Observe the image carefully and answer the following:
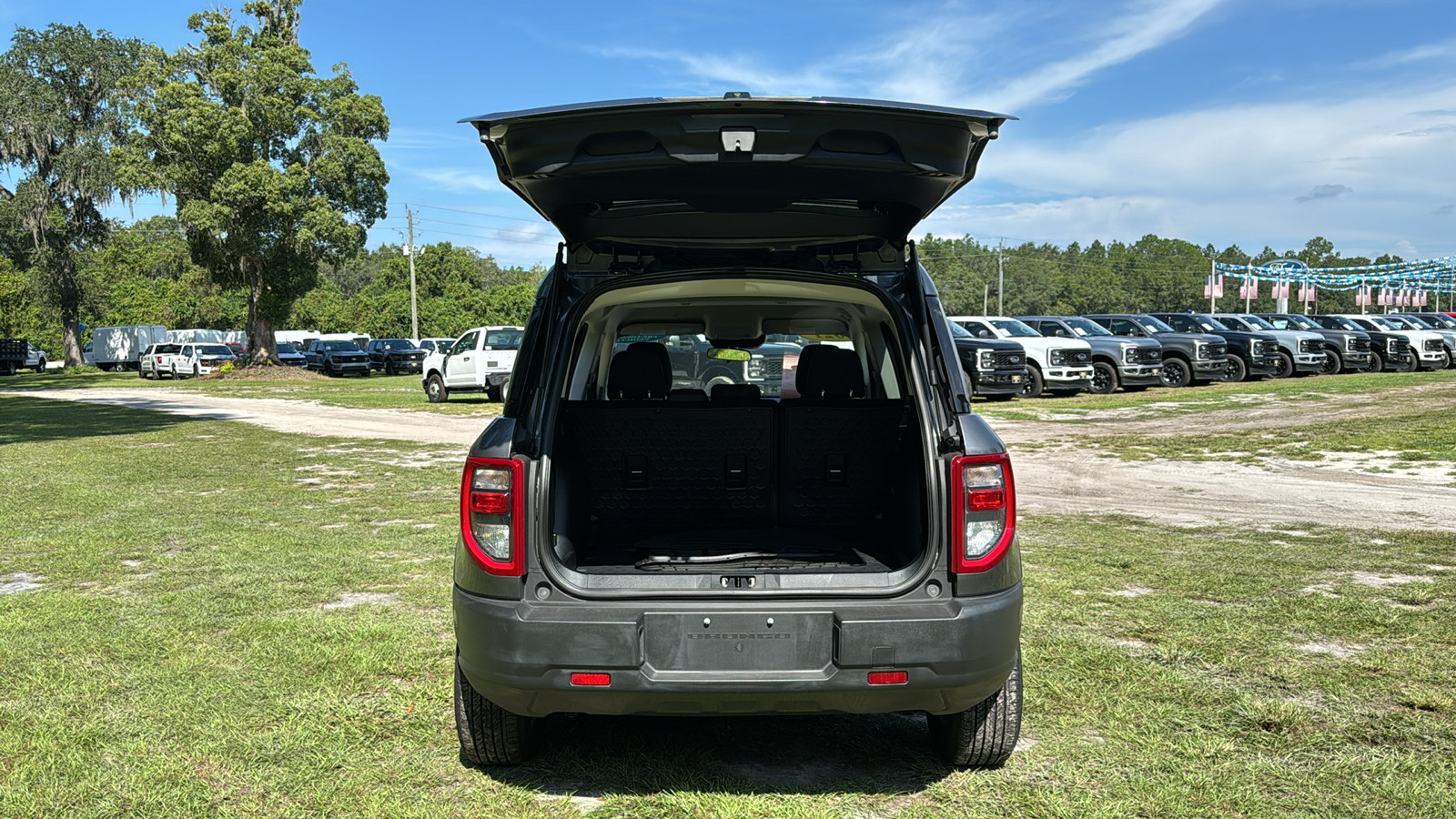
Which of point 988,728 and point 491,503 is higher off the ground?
point 491,503

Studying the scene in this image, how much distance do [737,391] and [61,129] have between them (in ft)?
172

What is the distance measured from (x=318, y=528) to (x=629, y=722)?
202 inches

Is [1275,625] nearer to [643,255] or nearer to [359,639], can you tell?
[643,255]

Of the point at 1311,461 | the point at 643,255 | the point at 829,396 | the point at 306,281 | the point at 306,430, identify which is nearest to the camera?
the point at 643,255

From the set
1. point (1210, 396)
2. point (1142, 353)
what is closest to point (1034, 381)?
point (1142, 353)

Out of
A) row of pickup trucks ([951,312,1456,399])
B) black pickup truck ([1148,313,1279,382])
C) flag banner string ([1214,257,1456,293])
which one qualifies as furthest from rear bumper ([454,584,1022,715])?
flag banner string ([1214,257,1456,293])

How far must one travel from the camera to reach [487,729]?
370cm

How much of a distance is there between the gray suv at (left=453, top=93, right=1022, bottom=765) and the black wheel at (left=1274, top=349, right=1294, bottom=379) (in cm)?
2826

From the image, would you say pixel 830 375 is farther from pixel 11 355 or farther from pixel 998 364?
pixel 11 355

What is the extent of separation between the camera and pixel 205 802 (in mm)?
3516

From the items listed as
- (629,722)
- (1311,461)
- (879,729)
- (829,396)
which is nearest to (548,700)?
(629,722)

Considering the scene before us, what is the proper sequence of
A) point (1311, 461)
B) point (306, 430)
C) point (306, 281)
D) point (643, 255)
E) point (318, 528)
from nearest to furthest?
point (643, 255), point (318, 528), point (1311, 461), point (306, 430), point (306, 281)

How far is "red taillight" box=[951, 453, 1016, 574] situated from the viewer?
337 cm

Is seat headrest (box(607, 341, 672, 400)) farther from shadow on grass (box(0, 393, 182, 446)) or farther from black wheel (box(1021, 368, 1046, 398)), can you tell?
black wheel (box(1021, 368, 1046, 398))
